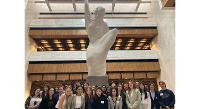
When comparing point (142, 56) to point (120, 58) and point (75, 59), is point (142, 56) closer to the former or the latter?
point (120, 58)

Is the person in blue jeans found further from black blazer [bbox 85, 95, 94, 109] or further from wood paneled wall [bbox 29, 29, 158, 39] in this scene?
wood paneled wall [bbox 29, 29, 158, 39]

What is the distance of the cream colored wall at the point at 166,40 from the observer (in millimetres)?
20250

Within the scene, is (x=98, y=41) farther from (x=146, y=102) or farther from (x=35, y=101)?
(x=35, y=101)

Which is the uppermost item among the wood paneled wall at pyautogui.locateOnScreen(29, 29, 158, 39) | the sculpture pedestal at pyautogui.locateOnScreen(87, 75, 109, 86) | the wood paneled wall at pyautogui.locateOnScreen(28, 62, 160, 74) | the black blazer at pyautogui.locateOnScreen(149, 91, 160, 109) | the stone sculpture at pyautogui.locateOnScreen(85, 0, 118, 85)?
the wood paneled wall at pyautogui.locateOnScreen(29, 29, 158, 39)

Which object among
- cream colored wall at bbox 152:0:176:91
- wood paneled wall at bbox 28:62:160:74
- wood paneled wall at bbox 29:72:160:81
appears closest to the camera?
cream colored wall at bbox 152:0:176:91

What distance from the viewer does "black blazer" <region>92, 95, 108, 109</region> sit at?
8.45 m

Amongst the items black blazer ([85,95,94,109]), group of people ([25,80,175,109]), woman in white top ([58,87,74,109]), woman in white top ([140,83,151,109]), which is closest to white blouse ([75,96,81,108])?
group of people ([25,80,175,109])

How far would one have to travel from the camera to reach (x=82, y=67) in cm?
2523

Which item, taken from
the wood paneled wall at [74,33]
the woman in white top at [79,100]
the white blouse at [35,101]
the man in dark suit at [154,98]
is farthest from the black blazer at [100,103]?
the wood paneled wall at [74,33]

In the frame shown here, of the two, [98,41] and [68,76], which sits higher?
[98,41]

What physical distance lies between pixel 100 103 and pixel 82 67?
16792 mm

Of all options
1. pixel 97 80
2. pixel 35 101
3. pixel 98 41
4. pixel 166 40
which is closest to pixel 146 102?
pixel 35 101

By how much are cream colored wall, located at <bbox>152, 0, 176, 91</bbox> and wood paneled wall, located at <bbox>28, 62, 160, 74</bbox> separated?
112 centimetres
